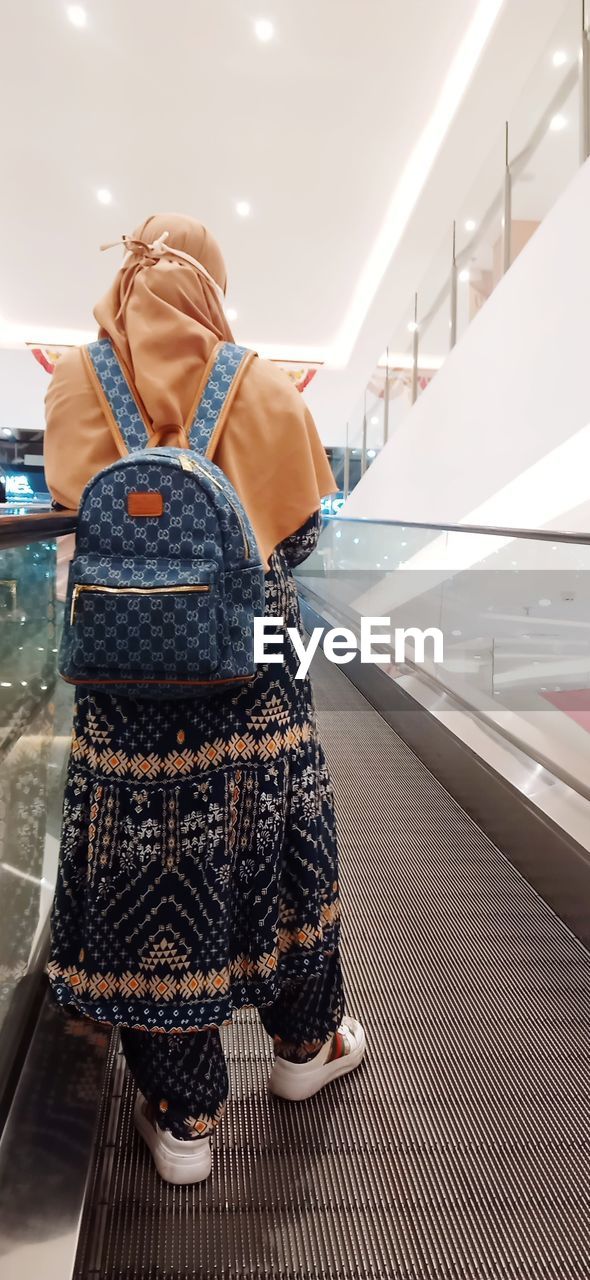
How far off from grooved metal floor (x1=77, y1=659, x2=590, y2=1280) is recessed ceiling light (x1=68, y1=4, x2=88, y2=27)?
820 centimetres

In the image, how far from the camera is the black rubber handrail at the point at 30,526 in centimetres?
114

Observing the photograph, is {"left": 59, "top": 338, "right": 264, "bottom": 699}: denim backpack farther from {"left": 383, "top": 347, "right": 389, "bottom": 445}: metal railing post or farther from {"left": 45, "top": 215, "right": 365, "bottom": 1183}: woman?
{"left": 383, "top": 347, "right": 389, "bottom": 445}: metal railing post

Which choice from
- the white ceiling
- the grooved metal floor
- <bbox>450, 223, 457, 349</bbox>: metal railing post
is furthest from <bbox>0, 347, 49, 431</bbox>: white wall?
the grooved metal floor

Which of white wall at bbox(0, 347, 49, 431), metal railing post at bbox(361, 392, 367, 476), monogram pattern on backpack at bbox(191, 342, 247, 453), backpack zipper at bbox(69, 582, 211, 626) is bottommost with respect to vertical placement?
backpack zipper at bbox(69, 582, 211, 626)

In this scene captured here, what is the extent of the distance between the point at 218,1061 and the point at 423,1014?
0.75 m

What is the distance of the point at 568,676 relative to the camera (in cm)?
279

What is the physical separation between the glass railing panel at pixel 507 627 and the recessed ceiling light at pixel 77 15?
18.5ft

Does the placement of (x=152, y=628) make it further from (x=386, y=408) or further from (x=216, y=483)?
(x=386, y=408)

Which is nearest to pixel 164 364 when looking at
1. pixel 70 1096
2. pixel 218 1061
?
pixel 218 1061

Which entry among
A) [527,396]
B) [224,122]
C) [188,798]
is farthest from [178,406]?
[224,122]

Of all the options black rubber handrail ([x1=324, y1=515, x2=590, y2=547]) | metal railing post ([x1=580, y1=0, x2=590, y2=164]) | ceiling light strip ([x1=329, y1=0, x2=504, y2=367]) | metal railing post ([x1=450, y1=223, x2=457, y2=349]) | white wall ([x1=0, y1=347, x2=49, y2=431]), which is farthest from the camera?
white wall ([x1=0, y1=347, x2=49, y2=431])

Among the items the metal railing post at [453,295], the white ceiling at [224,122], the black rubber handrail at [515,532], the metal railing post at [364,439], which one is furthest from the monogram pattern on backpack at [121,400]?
the metal railing post at [364,439]

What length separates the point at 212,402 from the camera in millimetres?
1163

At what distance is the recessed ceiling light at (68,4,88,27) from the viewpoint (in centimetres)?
703
